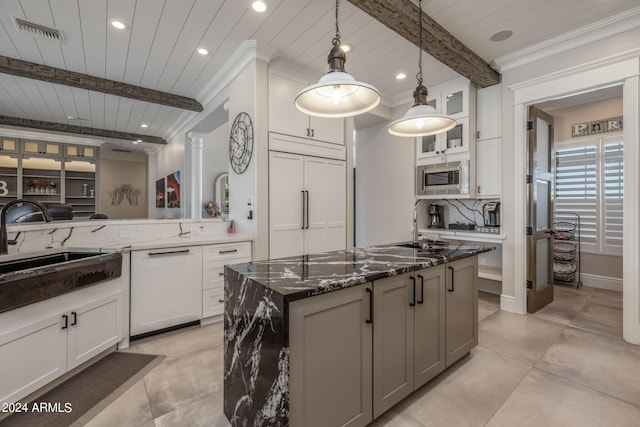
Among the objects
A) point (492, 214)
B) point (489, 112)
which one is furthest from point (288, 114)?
point (492, 214)

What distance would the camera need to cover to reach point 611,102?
4.07 metres

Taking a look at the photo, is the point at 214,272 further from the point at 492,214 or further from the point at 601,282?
the point at 601,282

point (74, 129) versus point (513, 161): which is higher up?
point (74, 129)

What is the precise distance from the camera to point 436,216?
14.5 feet

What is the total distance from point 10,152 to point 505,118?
8.66 metres

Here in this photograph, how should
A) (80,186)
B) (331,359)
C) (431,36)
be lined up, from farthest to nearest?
(80,186) → (431,36) → (331,359)

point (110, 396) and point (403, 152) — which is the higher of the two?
point (403, 152)

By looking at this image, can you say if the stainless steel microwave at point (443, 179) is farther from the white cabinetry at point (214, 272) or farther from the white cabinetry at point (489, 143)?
the white cabinetry at point (214, 272)

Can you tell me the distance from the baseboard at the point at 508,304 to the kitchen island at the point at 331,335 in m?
1.96

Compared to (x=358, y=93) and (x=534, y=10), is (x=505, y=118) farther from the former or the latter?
(x=358, y=93)

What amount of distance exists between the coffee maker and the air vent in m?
4.92

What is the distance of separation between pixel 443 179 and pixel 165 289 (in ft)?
12.1

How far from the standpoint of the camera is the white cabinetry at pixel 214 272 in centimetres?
298

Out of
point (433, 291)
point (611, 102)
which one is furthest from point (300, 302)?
point (611, 102)
